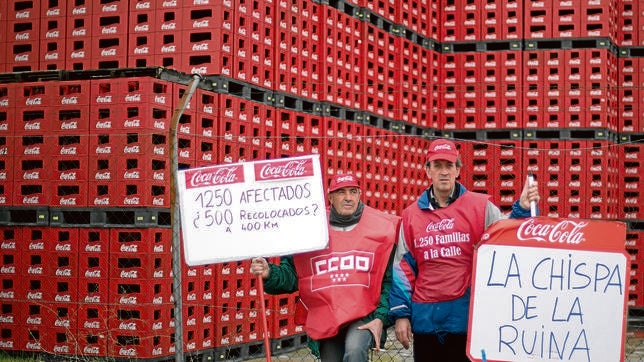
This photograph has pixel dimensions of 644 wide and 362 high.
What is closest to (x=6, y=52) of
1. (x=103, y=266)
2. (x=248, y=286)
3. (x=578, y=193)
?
(x=103, y=266)

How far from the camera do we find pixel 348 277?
5039 millimetres

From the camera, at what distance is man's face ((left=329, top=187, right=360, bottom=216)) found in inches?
199

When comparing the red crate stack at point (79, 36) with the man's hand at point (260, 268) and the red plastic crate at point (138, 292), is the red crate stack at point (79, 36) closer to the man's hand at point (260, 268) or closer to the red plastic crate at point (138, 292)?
the red plastic crate at point (138, 292)

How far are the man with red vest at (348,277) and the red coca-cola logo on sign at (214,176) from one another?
2.00 ft

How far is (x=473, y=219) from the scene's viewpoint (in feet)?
16.1

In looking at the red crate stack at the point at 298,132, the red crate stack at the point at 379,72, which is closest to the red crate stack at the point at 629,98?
the red crate stack at the point at 379,72

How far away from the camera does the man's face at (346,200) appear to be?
505 cm

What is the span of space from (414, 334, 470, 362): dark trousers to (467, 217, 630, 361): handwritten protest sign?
5.0 inches

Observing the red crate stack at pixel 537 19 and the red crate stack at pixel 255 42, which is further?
the red crate stack at pixel 537 19

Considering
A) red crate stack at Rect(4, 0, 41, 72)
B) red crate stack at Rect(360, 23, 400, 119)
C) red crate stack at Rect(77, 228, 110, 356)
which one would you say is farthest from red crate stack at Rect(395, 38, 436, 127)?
red crate stack at Rect(77, 228, 110, 356)

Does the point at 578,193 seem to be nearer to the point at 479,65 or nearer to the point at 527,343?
the point at 479,65

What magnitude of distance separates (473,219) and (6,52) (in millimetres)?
7107

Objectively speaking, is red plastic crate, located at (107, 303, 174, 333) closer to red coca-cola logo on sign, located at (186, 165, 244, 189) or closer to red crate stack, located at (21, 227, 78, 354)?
red crate stack, located at (21, 227, 78, 354)

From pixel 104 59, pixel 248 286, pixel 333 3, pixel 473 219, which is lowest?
pixel 248 286
